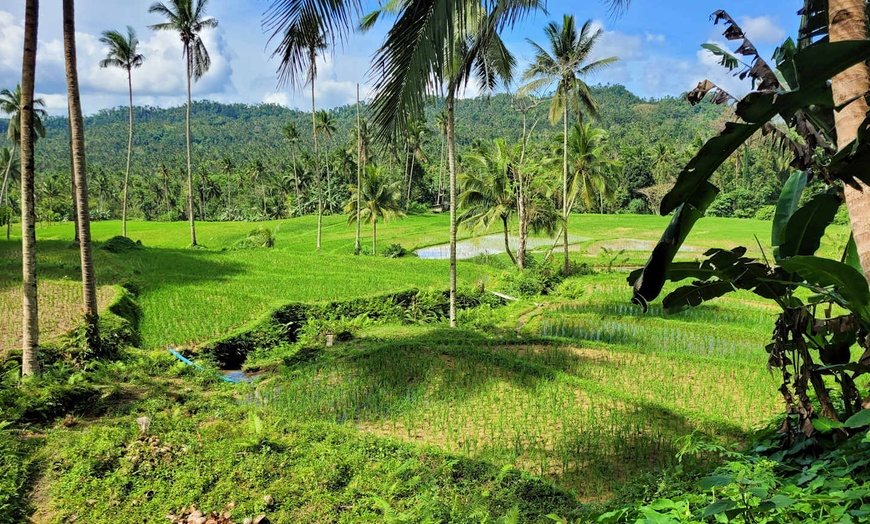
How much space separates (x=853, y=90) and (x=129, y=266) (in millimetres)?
18270

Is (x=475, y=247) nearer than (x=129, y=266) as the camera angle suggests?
No

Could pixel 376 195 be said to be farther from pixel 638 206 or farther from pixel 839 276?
pixel 638 206

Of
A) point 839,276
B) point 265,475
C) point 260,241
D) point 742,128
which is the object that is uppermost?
point 742,128

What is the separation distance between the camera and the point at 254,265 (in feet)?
62.6

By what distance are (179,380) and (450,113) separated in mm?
6840

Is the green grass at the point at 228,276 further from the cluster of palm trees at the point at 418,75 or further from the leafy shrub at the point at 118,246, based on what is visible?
the cluster of palm trees at the point at 418,75

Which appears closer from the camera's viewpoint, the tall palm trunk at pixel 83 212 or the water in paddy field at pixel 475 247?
the tall palm trunk at pixel 83 212

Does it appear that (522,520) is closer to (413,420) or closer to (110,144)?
(413,420)

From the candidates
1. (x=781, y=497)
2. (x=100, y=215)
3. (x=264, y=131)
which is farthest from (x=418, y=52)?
(x=264, y=131)

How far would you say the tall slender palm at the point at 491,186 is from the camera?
19.2 m

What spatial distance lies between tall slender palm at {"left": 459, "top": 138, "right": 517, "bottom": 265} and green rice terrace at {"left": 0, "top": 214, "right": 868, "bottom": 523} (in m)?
5.24

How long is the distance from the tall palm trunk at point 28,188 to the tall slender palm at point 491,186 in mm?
14233

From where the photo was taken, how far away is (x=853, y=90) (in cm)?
218

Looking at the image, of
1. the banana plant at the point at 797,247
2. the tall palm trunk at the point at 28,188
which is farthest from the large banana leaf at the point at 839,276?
the tall palm trunk at the point at 28,188
